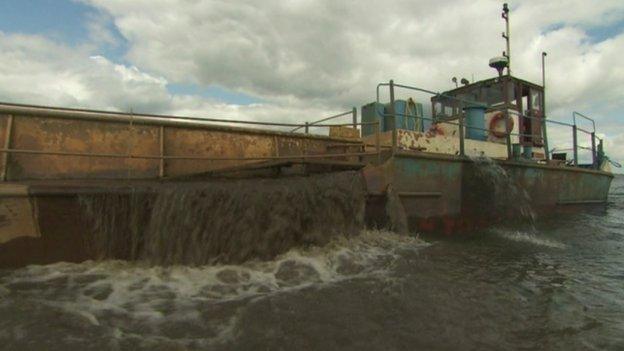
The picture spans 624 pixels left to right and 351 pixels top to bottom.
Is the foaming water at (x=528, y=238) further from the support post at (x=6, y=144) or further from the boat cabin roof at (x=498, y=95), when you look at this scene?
the support post at (x=6, y=144)

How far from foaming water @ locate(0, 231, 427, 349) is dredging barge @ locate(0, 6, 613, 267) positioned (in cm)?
72

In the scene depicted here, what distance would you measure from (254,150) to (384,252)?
2.90 metres

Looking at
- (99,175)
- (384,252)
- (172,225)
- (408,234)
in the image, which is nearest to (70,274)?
(172,225)

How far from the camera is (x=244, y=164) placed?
7254 mm

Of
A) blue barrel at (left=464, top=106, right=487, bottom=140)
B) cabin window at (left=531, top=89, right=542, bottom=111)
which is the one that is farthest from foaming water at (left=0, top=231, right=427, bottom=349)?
cabin window at (left=531, top=89, right=542, bottom=111)

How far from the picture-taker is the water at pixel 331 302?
10.6ft

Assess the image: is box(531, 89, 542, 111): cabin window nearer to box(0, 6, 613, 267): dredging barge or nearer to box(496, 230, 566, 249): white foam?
box(0, 6, 613, 267): dredging barge

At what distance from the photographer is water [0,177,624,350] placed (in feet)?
10.6

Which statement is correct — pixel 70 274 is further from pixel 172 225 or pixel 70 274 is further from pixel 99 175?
pixel 99 175

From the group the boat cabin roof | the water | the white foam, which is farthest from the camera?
the boat cabin roof

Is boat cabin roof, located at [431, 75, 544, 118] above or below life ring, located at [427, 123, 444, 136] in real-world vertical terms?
above

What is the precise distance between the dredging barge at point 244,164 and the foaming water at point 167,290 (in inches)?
28.4

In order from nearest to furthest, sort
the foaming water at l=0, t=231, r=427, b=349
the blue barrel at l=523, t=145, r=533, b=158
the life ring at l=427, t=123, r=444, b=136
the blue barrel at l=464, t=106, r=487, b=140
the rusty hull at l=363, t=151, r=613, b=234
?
the foaming water at l=0, t=231, r=427, b=349
the rusty hull at l=363, t=151, r=613, b=234
the blue barrel at l=464, t=106, r=487, b=140
the life ring at l=427, t=123, r=444, b=136
the blue barrel at l=523, t=145, r=533, b=158

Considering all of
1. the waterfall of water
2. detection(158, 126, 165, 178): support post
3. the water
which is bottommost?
the water
